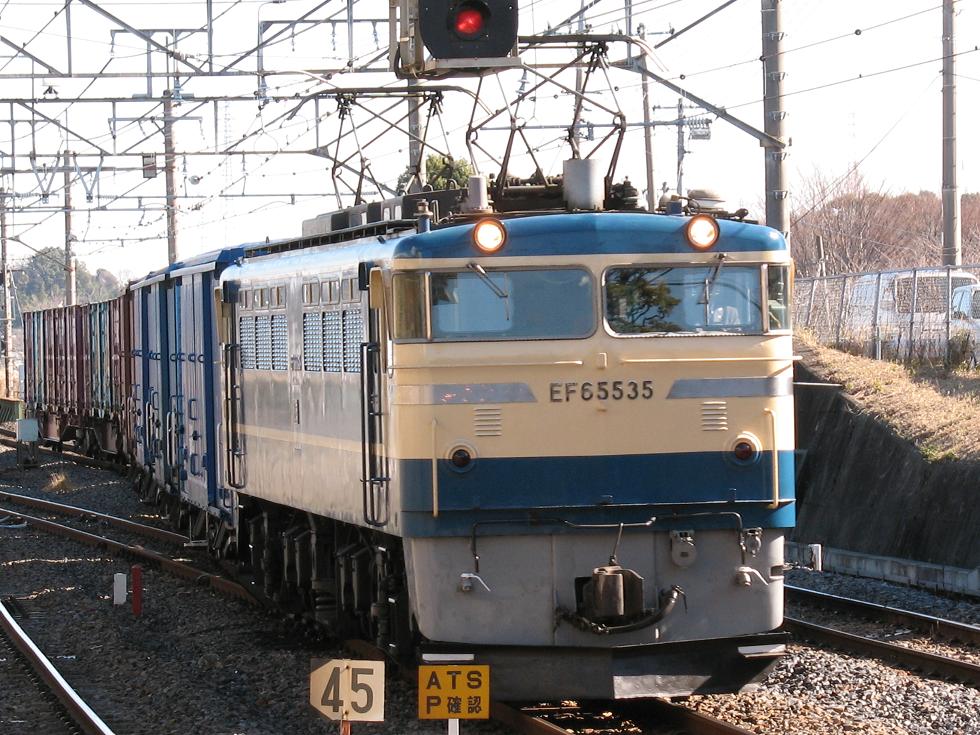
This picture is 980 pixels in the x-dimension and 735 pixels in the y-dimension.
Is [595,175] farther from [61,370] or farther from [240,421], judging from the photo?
[61,370]

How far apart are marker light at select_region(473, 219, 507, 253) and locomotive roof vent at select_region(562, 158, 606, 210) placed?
102 cm

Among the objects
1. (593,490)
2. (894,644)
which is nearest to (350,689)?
(593,490)

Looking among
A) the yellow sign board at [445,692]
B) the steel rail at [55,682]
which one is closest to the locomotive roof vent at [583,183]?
the yellow sign board at [445,692]

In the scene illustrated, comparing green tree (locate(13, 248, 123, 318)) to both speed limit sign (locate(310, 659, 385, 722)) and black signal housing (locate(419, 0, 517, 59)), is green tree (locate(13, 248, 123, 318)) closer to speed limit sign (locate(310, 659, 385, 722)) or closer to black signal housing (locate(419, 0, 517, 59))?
black signal housing (locate(419, 0, 517, 59))

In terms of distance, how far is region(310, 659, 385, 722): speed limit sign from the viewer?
7.78m

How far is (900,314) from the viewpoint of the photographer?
24172 millimetres

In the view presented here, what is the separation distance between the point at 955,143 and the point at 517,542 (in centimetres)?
1725

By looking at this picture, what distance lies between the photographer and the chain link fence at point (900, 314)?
73.2ft

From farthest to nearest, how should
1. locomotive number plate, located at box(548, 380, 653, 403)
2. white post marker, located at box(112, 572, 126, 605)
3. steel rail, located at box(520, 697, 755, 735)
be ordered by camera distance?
white post marker, located at box(112, 572, 126, 605) → locomotive number plate, located at box(548, 380, 653, 403) → steel rail, located at box(520, 697, 755, 735)

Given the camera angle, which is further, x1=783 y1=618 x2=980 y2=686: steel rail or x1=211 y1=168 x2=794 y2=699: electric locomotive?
x1=783 y1=618 x2=980 y2=686: steel rail

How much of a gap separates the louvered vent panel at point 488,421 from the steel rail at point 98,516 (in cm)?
1069

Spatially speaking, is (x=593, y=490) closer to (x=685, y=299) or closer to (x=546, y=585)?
(x=546, y=585)

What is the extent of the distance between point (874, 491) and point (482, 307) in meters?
9.99

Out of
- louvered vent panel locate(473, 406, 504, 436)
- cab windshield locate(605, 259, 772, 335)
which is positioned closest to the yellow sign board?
louvered vent panel locate(473, 406, 504, 436)
